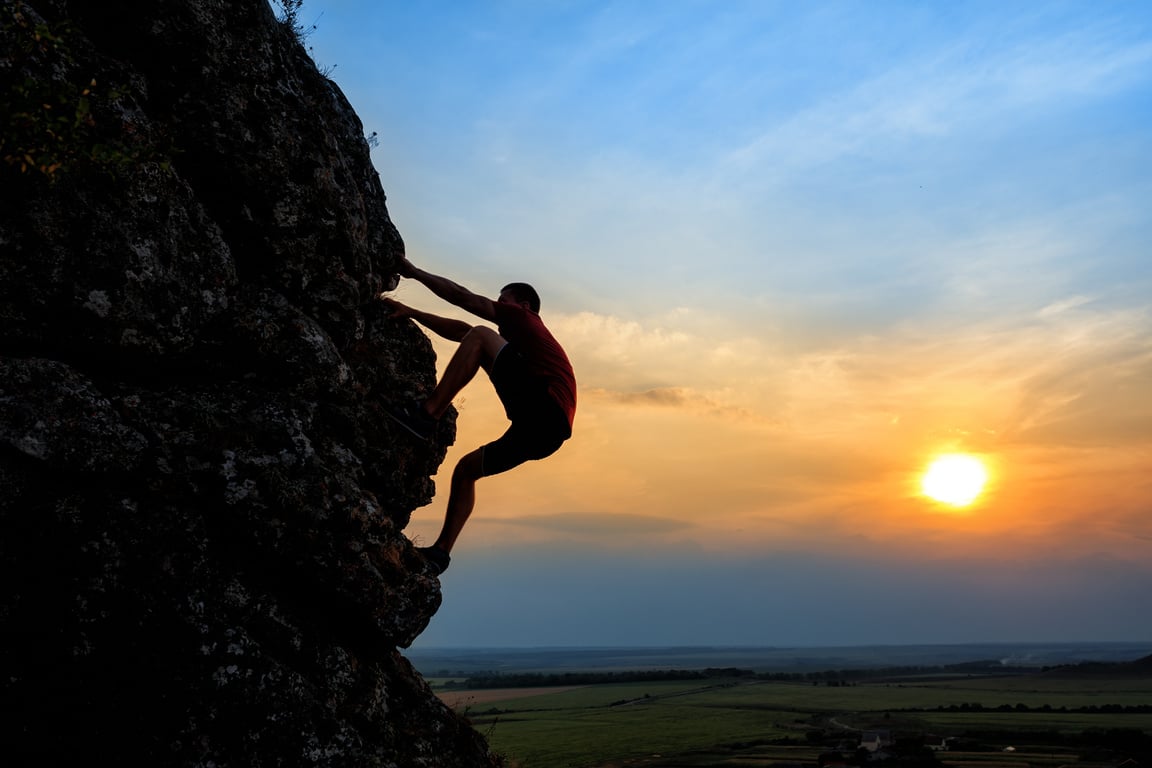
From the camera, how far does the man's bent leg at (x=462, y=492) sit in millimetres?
11477

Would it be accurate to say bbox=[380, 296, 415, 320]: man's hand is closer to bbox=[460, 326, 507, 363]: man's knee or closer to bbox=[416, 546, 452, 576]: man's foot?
bbox=[460, 326, 507, 363]: man's knee

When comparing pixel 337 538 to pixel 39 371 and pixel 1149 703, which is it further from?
pixel 1149 703

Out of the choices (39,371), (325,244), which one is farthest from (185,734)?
(325,244)

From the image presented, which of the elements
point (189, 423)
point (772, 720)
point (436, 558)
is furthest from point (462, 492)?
point (772, 720)

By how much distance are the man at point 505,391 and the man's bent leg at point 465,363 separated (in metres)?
0.01

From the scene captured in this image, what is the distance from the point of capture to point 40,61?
320 inches

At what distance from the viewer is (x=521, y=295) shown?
40.1 ft

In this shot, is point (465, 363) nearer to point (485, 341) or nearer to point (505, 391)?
point (485, 341)

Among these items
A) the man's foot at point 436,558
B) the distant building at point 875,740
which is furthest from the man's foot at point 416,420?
the distant building at point 875,740

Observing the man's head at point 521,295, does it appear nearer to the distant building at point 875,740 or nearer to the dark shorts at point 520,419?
the dark shorts at point 520,419

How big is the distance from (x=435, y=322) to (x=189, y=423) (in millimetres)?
4738

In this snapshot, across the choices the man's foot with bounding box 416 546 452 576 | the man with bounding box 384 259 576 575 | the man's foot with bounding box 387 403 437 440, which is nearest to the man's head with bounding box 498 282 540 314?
the man with bounding box 384 259 576 575

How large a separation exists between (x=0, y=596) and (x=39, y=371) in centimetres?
200

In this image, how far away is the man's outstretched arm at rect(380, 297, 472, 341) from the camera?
1234cm
